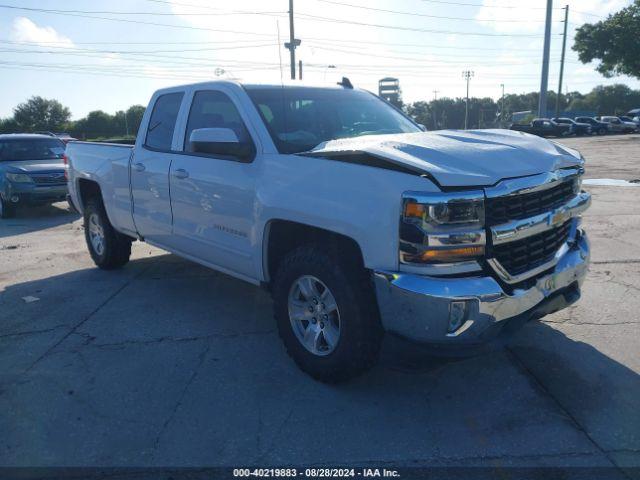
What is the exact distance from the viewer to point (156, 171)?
4.96 meters

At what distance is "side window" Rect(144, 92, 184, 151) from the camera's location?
4.97 metres

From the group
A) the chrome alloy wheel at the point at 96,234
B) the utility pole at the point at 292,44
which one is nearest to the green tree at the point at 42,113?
the utility pole at the point at 292,44

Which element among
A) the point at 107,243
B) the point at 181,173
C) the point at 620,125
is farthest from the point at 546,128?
the point at 181,173

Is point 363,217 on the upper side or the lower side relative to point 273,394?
upper

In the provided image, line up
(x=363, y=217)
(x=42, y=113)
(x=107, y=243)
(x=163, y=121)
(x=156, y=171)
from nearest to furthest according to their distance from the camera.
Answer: (x=363, y=217)
(x=156, y=171)
(x=163, y=121)
(x=107, y=243)
(x=42, y=113)

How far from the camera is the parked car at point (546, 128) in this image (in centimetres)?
4178

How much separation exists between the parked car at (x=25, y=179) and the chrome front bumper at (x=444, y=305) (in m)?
10.0

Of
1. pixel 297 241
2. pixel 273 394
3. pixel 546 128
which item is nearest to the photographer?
pixel 273 394

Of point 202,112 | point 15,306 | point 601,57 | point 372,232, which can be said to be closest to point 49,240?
point 15,306

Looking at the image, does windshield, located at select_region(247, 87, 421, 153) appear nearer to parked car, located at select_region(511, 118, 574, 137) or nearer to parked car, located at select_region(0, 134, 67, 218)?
parked car, located at select_region(0, 134, 67, 218)

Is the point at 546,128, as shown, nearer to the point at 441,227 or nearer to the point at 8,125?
the point at 441,227

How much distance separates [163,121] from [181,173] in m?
0.89

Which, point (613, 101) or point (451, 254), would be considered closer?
point (451, 254)

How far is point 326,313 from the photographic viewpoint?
347 cm
